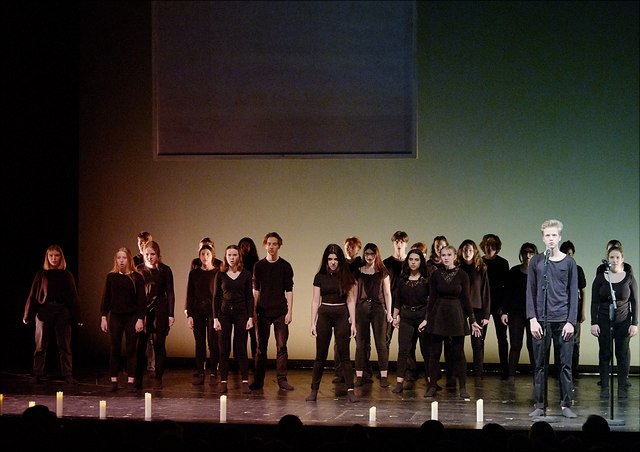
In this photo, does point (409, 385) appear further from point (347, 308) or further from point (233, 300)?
point (233, 300)

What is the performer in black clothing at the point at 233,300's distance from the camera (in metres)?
8.81

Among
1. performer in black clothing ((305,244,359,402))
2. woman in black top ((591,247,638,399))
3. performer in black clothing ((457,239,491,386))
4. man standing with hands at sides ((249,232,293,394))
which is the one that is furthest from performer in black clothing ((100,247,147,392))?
woman in black top ((591,247,638,399))

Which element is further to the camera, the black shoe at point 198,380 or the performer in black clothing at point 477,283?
the black shoe at point 198,380

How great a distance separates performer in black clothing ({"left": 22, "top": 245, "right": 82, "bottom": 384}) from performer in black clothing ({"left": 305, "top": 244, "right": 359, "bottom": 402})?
9.13ft

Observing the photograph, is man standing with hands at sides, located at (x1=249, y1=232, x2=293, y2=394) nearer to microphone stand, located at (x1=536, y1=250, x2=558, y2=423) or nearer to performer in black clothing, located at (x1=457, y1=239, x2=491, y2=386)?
performer in black clothing, located at (x1=457, y1=239, x2=491, y2=386)

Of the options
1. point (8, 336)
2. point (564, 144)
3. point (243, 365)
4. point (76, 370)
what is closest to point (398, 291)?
point (243, 365)

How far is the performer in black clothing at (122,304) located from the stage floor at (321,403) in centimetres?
50

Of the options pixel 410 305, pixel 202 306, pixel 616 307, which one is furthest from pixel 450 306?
pixel 202 306

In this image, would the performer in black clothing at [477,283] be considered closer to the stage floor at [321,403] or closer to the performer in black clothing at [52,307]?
the stage floor at [321,403]

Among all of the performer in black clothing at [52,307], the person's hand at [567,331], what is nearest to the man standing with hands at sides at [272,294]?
the performer in black clothing at [52,307]

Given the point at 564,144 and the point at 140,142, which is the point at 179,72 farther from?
the point at 564,144

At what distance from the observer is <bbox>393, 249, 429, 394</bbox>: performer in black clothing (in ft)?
29.3

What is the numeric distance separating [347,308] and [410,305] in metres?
0.89

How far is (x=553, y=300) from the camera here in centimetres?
746
